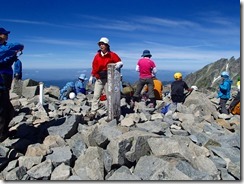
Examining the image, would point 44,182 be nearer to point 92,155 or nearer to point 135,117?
point 92,155

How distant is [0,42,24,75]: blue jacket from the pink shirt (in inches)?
163

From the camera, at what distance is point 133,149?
4219mm

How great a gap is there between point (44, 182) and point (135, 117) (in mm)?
2434

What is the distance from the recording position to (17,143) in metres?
5.18

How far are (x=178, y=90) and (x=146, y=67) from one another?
3.53ft

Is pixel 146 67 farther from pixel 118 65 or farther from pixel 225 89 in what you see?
pixel 225 89

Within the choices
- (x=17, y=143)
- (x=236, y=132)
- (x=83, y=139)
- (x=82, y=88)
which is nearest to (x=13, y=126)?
(x=17, y=143)

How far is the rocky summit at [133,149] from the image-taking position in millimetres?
3764

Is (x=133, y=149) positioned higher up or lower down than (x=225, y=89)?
lower down

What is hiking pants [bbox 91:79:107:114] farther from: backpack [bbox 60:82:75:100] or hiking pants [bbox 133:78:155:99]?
backpack [bbox 60:82:75:100]

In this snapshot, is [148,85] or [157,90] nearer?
[148,85]

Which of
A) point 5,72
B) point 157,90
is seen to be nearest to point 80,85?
point 157,90

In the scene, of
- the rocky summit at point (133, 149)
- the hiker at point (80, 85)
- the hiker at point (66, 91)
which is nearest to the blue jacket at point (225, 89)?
the rocky summit at point (133, 149)

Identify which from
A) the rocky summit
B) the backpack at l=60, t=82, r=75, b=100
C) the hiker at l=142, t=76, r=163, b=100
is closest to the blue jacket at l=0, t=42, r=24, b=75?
the rocky summit
